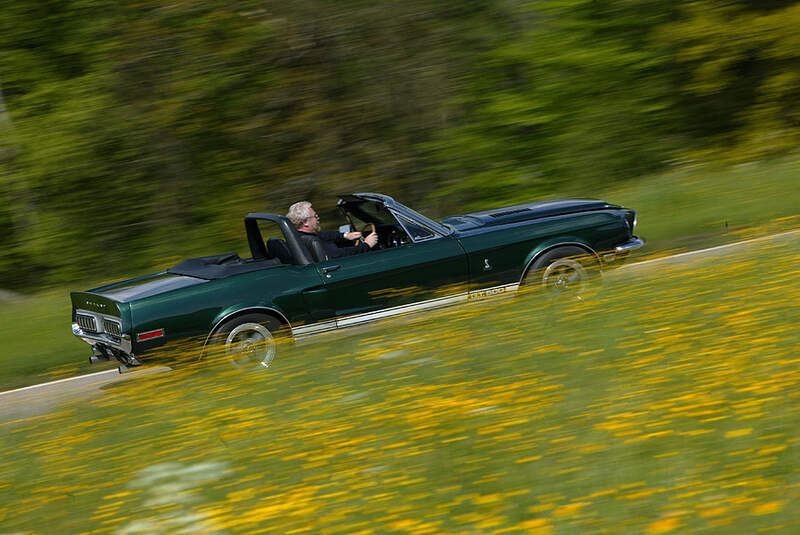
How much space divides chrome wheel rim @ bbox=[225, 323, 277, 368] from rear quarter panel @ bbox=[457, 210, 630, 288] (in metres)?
1.78

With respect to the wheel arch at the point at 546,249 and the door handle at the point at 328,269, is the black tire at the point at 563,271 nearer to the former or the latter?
the wheel arch at the point at 546,249

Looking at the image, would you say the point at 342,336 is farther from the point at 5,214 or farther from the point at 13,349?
the point at 5,214

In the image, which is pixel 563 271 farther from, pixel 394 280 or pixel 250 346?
pixel 250 346

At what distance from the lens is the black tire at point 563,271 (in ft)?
24.5

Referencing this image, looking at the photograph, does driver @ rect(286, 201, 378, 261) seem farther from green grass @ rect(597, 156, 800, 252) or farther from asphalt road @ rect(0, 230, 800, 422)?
green grass @ rect(597, 156, 800, 252)

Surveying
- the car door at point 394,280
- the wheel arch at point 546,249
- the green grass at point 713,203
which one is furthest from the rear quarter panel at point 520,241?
the green grass at point 713,203

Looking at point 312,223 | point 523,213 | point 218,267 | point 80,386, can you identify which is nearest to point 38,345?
point 80,386

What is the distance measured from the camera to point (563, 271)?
7.52 metres

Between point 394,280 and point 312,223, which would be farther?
point 312,223

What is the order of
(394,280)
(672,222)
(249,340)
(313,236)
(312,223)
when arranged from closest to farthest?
(249,340), (394,280), (313,236), (312,223), (672,222)

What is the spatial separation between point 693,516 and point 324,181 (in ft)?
40.3

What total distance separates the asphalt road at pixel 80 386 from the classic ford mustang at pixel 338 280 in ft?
0.99

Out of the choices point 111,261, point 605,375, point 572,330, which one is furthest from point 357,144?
point 605,375

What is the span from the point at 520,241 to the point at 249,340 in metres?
2.44
